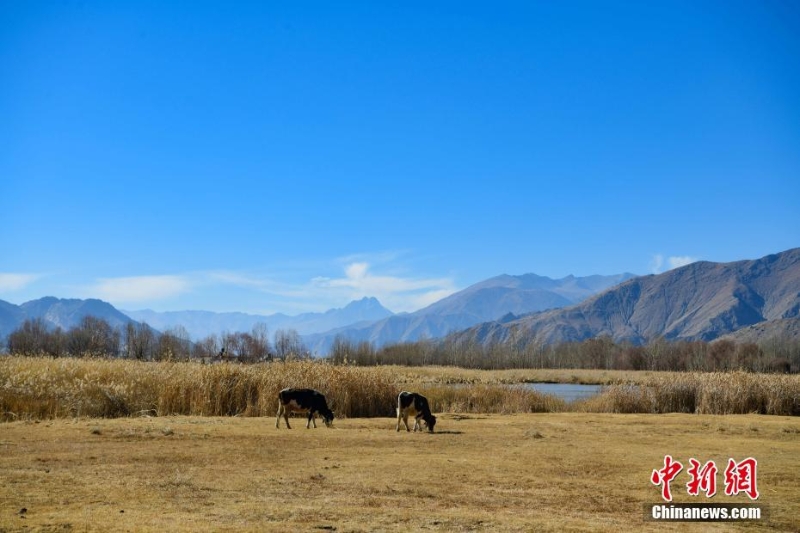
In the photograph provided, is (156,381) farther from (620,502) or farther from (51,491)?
(620,502)

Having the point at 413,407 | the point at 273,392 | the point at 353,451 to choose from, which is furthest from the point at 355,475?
the point at 273,392

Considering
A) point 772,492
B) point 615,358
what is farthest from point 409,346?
point 772,492

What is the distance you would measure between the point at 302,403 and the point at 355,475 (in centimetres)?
856

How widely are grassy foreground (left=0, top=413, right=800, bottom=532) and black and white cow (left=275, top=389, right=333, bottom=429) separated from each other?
0.78 meters

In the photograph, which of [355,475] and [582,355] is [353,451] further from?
[582,355]

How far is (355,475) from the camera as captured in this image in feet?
44.3

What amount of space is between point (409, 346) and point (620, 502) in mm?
124528

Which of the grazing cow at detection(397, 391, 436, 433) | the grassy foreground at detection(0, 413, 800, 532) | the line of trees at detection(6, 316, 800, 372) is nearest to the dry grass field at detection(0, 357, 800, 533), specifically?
the grassy foreground at detection(0, 413, 800, 532)

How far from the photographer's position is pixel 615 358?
131 metres

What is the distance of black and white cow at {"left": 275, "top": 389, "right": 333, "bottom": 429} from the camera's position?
21578mm

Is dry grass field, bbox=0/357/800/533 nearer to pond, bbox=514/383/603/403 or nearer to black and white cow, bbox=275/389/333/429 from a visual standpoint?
black and white cow, bbox=275/389/333/429

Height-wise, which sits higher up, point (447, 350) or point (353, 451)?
point (447, 350)

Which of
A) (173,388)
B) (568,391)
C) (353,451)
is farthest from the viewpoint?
(568,391)

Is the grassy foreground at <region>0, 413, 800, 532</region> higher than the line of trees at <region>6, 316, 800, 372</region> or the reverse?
the reverse
